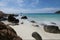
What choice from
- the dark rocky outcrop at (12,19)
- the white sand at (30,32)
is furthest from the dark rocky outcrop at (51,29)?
the dark rocky outcrop at (12,19)

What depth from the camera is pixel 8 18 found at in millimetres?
3508

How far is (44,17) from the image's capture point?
2916mm

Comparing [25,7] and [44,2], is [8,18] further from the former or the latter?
[44,2]

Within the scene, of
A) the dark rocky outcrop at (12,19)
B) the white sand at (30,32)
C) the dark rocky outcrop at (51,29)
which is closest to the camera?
the white sand at (30,32)

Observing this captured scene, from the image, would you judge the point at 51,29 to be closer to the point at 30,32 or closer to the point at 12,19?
the point at 30,32

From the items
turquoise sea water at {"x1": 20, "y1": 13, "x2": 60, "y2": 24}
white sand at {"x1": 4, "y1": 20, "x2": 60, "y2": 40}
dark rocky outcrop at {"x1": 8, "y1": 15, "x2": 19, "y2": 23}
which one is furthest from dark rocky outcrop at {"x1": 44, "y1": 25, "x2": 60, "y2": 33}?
dark rocky outcrop at {"x1": 8, "y1": 15, "x2": 19, "y2": 23}

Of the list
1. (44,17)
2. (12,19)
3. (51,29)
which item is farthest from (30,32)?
(12,19)

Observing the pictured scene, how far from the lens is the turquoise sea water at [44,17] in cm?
274

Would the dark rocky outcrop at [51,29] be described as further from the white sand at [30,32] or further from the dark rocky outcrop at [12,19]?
the dark rocky outcrop at [12,19]

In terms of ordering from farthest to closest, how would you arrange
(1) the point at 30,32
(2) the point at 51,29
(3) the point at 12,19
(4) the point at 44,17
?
(3) the point at 12,19 < (4) the point at 44,17 < (2) the point at 51,29 < (1) the point at 30,32

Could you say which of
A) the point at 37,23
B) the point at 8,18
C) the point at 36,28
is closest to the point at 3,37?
the point at 36,28

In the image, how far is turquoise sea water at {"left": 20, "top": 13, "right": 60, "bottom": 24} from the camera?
2737mm

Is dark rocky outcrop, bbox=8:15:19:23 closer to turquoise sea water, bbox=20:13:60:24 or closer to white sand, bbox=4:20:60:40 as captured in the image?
white sand, bbox=4:20:60:40

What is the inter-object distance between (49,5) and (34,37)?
0.95m
